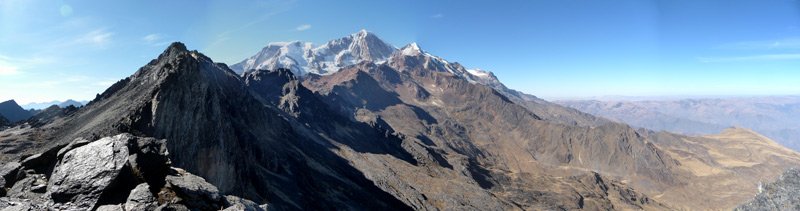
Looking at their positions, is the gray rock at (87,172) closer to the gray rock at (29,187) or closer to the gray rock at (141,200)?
the gray rock at (141,200)

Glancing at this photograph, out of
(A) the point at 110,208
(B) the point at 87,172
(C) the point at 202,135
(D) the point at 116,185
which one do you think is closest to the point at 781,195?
(C) the point at 202,135

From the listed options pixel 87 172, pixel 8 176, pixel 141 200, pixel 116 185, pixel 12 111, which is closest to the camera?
pixel 141 200

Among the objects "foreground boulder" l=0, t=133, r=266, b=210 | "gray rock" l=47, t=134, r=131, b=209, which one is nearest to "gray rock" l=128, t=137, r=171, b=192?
"foreground boulder" l=0, t=133, r=266, b=210

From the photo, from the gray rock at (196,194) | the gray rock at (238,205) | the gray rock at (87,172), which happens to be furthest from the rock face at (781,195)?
the gray rock at (87,172)

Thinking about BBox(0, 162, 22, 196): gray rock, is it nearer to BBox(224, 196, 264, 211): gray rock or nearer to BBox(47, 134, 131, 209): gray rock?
BBox(47, 134, 131, 209): gray rock

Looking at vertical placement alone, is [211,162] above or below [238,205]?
below

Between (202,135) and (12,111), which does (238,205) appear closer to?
(202,135)

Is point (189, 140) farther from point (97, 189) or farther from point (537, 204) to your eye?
point (537, 204)
